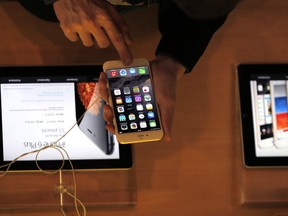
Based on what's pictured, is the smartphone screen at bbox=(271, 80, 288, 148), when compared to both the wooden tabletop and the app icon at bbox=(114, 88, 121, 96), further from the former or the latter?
the app icon at bbox=(114, 88, 121, 96)

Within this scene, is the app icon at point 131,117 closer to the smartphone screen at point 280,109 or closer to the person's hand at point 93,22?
the person's hand at point 93,22

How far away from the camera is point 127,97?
720mm

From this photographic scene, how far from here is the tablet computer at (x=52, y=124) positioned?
2.55ft

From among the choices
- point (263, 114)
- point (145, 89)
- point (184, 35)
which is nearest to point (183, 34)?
point (184, 35)

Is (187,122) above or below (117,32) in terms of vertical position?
below

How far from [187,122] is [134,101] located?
0.15m

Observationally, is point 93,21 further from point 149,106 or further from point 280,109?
point 280,109

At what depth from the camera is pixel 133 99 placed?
28.5 inches

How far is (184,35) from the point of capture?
0.71 m

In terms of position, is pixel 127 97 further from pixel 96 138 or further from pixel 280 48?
pixel 280 48

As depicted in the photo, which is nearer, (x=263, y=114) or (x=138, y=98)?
(x=138, y=98)

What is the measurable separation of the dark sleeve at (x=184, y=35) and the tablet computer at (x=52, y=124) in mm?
166

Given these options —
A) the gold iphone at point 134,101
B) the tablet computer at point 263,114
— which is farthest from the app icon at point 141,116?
the tablet computer at point 263,114

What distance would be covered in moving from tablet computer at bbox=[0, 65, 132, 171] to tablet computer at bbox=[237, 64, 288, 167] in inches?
9.1
